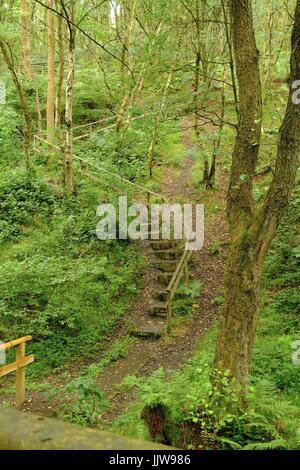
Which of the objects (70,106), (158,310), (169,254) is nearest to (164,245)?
(169,254)

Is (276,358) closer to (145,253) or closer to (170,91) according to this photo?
(145,253)

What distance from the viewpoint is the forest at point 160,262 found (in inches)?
199

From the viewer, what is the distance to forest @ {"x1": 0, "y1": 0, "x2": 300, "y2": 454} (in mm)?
5047

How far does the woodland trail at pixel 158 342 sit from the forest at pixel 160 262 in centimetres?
5

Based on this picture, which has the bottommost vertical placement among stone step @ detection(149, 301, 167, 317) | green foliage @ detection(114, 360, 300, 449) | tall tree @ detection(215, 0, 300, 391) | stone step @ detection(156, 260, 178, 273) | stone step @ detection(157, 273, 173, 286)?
stone step @ detection(149, 301, 167, 317)

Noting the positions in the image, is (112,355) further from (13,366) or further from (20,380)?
(13,366)

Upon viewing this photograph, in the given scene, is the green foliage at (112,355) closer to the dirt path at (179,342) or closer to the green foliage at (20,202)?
the dirt path at (179,342)

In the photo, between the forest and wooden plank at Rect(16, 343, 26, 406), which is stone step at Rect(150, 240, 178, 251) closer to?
the forest

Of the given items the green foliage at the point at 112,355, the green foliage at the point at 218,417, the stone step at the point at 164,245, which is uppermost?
the green foliage at the point at 218,417

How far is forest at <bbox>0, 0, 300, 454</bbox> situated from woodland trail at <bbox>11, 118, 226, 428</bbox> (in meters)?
0.05

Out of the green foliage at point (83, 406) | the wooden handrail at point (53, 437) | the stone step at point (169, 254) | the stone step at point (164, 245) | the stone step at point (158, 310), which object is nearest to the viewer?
the wooden handrail at point (53, 437)

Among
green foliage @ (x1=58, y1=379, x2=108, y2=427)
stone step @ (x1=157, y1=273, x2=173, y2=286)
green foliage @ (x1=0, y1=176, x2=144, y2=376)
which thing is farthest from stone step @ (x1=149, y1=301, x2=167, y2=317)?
green foliage @ (x1=58, y1=379, x2=108, y2=427)

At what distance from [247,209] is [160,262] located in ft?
25.9

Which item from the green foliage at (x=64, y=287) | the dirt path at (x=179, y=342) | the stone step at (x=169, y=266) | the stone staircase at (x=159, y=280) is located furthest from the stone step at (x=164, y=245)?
the stone step at (x=169, y=266)
